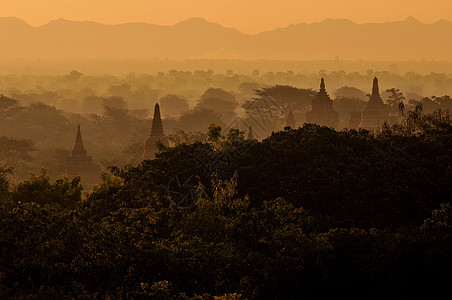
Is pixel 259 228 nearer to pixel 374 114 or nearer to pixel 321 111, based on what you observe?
pixel 374 114

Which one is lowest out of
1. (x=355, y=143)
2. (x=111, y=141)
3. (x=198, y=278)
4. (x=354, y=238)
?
(x=111, y=141)

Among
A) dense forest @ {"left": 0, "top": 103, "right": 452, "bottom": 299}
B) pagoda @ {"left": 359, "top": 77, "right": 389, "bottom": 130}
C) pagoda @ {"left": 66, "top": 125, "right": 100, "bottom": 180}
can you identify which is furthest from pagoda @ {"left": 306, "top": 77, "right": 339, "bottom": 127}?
dense forest @ {"left": 0, "top": 103, "right": 452, "bottom": 299}

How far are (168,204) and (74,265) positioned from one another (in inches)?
281

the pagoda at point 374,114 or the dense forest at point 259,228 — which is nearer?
the dense forest at point 259,228

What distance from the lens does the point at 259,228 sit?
19.9 meters

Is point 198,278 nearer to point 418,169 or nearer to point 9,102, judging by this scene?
point 418,169

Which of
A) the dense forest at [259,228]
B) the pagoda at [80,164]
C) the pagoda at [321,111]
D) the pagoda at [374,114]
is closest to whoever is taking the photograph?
the dense forest at [259,228]

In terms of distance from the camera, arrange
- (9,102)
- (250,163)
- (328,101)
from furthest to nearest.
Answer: (9,102) < (328,101) < (250,163)

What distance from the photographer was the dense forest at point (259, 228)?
1716 centimetres

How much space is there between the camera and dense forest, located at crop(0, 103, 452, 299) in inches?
675

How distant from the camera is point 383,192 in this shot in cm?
2236

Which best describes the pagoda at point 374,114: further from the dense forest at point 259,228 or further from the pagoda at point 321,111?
the dense forest at point 259,228

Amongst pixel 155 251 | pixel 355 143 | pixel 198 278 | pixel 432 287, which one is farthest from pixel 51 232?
pixel 355 143

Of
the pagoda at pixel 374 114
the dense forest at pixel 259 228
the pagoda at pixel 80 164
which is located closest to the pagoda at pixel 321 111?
the pagoda at pixel 374 114
